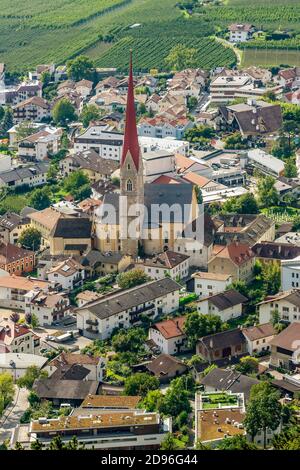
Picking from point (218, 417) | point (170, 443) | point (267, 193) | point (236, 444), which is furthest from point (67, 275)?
point (236, 444)

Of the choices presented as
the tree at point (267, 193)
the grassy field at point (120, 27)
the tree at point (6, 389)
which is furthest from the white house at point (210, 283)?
the grassy field at point (120, 27)

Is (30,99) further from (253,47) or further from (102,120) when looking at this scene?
(253,47)

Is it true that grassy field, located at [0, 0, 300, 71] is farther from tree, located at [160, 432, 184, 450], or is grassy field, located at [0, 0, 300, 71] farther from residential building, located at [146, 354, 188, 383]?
tree, located at [160, 432, 184, 450]

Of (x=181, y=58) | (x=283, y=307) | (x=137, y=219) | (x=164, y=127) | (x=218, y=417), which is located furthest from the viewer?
(x=181, y=58)

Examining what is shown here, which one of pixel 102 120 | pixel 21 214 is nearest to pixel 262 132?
pixel 102 120

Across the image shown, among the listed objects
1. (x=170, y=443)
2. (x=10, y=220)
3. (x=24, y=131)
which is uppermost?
(x=170, y=443)

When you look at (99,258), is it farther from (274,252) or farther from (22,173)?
(22,173)
